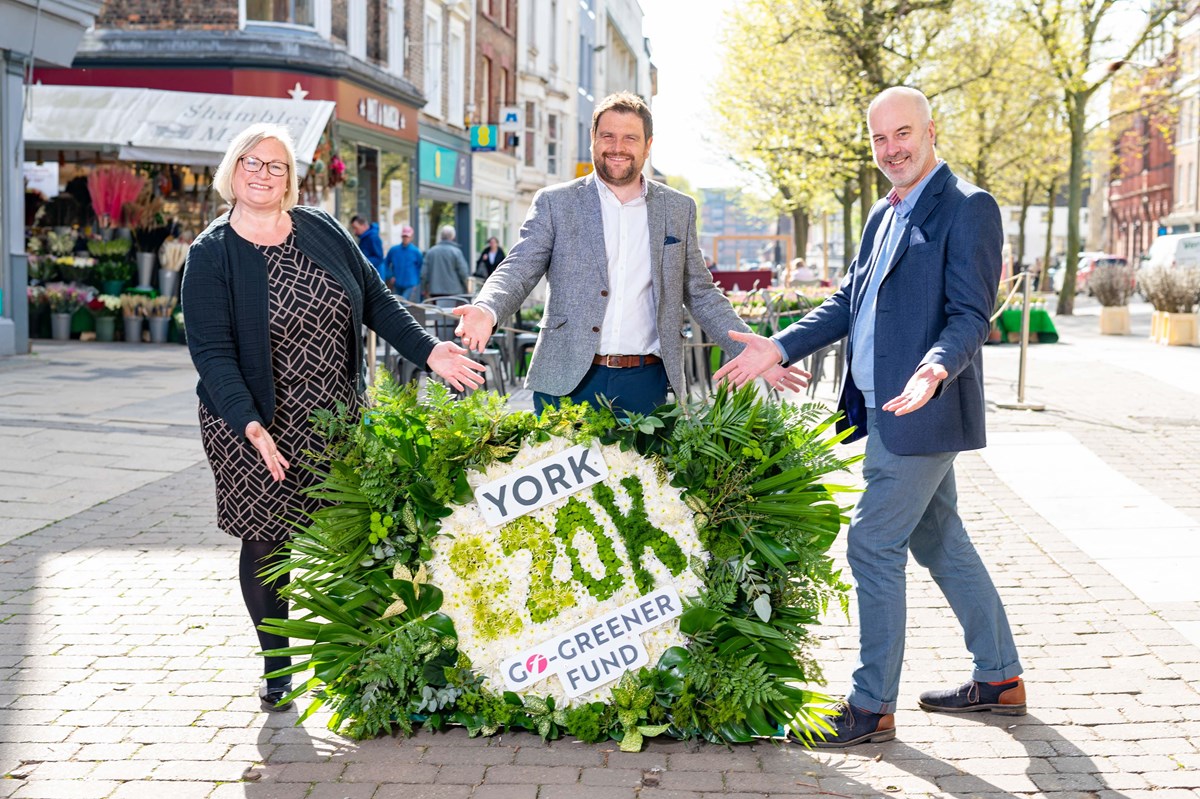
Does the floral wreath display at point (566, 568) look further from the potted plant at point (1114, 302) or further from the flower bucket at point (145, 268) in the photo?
the potted plant at point (1114, 302)

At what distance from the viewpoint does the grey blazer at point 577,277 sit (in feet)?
15.3

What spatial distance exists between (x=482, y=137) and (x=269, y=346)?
28440 millimetres

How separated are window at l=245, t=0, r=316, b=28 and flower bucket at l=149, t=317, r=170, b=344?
207 inches

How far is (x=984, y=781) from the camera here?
390cm

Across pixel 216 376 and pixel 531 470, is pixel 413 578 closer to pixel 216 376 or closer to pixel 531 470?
pixel 531 470

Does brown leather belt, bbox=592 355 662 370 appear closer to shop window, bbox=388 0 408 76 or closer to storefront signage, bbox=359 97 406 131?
storefront signage, bbox=359 97 406 131

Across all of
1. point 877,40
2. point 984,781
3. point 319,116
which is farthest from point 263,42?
point 984,781

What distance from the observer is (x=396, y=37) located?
2648cm

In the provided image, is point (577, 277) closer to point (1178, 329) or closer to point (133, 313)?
point (133, 313)

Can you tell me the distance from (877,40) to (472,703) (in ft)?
74.3

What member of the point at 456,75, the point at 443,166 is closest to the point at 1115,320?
the point at 443,166

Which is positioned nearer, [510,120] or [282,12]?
[282,12]

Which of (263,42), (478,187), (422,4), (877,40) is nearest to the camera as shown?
(263,42)

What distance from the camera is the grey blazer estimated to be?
15.3 ft
